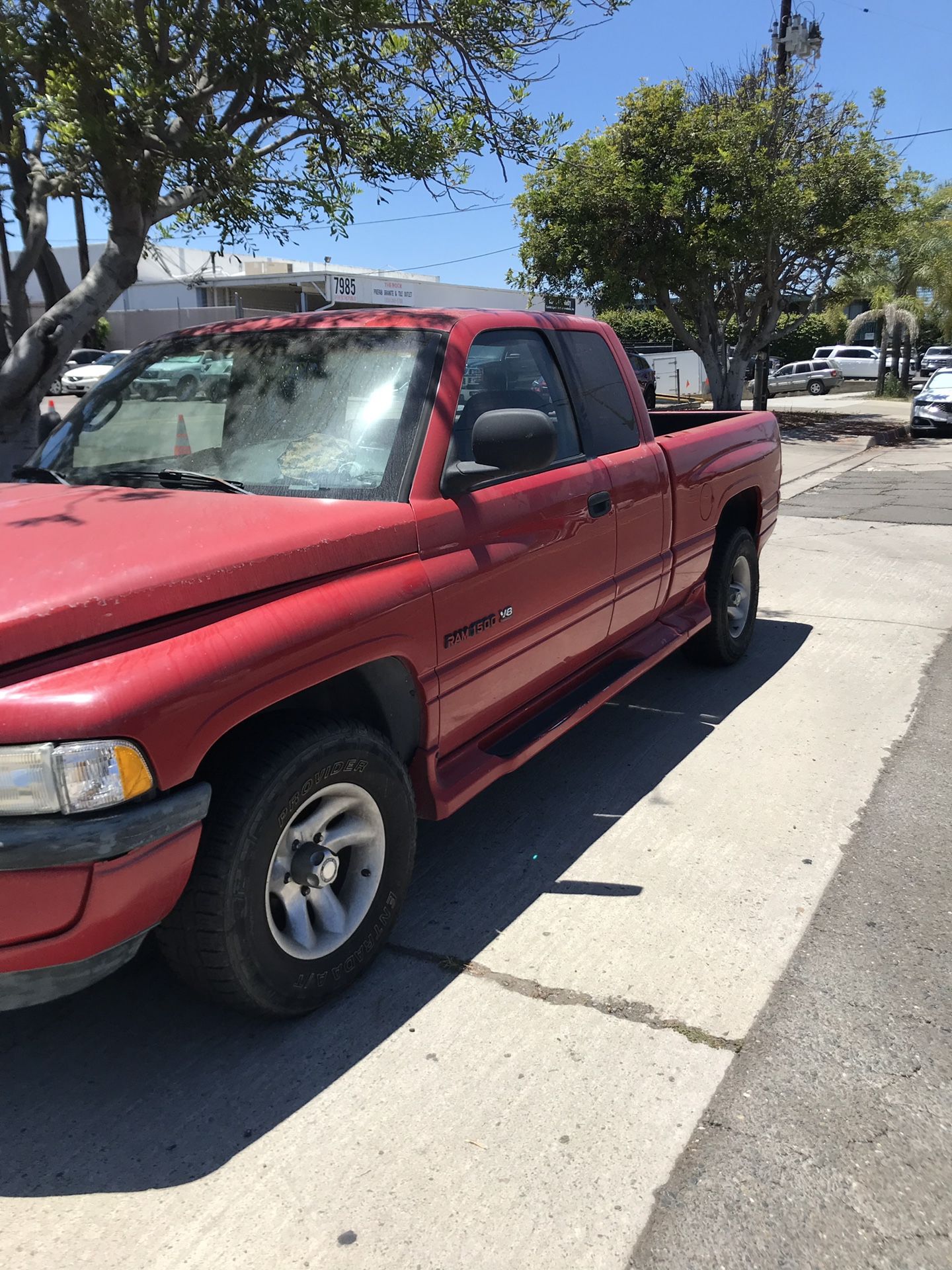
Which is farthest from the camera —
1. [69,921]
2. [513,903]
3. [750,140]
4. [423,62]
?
[750,140]

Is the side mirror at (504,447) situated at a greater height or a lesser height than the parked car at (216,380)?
lesser

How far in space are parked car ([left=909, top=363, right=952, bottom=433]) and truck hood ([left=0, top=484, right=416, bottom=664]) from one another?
2087cm

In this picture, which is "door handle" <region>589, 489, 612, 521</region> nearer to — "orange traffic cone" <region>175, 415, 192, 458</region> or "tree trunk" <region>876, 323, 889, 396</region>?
"orange traffic cone" <region>175, 415, 192, 458</region>

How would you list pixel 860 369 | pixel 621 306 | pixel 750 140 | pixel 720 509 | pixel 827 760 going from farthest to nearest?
pixel 860 369, pixel 621 306, pixel 750 140, pixel 720 509, pixel 827 760

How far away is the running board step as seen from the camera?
359 cm

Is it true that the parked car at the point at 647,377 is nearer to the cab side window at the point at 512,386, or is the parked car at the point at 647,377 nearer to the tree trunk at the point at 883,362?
the tree trunk at the point at 883,362

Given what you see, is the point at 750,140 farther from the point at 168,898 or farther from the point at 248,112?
the point at 168,898

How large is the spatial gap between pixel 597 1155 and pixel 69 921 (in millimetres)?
1328

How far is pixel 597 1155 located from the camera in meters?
2.38

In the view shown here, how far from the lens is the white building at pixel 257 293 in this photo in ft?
139

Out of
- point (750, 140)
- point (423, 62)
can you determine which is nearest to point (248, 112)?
point (423, 62)

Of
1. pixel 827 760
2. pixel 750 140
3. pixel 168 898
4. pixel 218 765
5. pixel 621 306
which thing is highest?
pixel 750 140

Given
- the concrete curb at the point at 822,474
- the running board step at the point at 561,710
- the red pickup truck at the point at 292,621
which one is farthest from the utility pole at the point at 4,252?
the concrete curb at the point at 822,474

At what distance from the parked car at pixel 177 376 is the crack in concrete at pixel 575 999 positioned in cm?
209
